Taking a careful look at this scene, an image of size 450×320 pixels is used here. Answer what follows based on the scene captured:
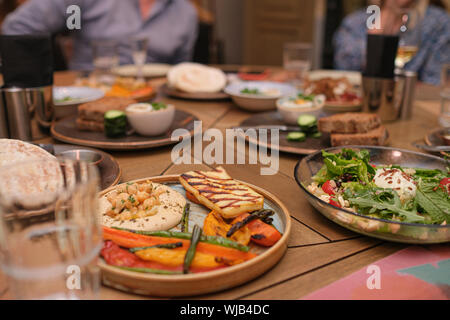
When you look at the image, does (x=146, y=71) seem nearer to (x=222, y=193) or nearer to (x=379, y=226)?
(x=222, y=193)

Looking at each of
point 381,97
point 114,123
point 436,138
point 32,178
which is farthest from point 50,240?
point 381,97

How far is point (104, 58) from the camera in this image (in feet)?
9.07

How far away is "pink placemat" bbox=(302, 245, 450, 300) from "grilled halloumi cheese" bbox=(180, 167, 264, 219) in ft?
0.93

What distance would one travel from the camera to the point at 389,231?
957mm

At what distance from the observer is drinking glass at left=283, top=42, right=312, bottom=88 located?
2838mm

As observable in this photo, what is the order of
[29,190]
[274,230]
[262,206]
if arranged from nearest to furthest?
[29,190]
[274,230]
[262,206]

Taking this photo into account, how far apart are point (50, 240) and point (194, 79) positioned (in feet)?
6.76

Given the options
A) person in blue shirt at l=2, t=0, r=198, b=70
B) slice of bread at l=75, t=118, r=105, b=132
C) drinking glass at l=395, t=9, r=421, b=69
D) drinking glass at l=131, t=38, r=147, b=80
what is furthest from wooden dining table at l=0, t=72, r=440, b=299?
person in blue shirt at l=2, t=0, r=198, b=70

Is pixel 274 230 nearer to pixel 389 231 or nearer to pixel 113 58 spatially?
pixel 389 231

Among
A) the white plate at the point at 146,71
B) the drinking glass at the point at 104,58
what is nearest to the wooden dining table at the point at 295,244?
the drinking glass at the point at 104,58

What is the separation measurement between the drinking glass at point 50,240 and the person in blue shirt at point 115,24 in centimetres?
332
